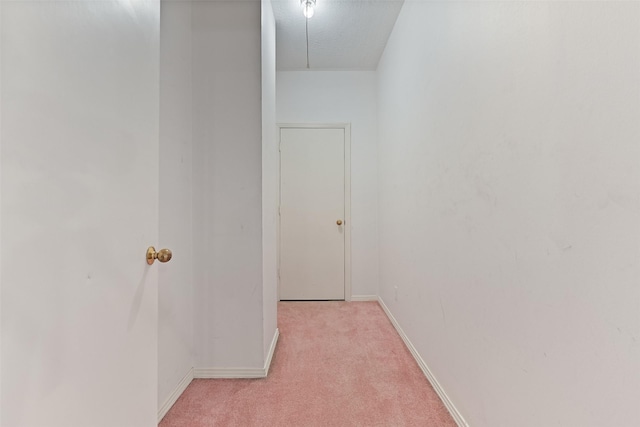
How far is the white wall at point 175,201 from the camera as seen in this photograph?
152 centimetres

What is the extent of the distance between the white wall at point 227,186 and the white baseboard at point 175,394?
3.6 inches

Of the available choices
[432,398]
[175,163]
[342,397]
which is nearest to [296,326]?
[342,397]

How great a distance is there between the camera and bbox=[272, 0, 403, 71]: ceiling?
2361 mm

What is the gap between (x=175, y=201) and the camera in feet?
5.35

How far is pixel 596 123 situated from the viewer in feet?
2.40

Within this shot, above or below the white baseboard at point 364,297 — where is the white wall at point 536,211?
above

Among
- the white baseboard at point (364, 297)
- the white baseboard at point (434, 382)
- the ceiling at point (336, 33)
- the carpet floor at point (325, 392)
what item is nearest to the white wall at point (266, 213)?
the carpet floor at point (325, 392)

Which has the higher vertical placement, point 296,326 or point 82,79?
point 82,79

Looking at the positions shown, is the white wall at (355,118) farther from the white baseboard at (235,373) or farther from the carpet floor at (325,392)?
the white baseboard at (235,373)

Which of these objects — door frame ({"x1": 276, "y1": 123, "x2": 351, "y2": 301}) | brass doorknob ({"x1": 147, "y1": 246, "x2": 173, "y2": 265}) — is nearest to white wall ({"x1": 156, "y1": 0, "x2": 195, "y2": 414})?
brass doorknob ({"x1": 147, "y1": 246, "x2": 173, "y2": 265})

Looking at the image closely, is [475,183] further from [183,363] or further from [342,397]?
[183,363]

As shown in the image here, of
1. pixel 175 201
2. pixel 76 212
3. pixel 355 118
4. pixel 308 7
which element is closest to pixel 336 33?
pixel 308 7

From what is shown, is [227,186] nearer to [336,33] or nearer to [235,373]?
[235,373]

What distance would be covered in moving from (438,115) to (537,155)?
87 centimetres
